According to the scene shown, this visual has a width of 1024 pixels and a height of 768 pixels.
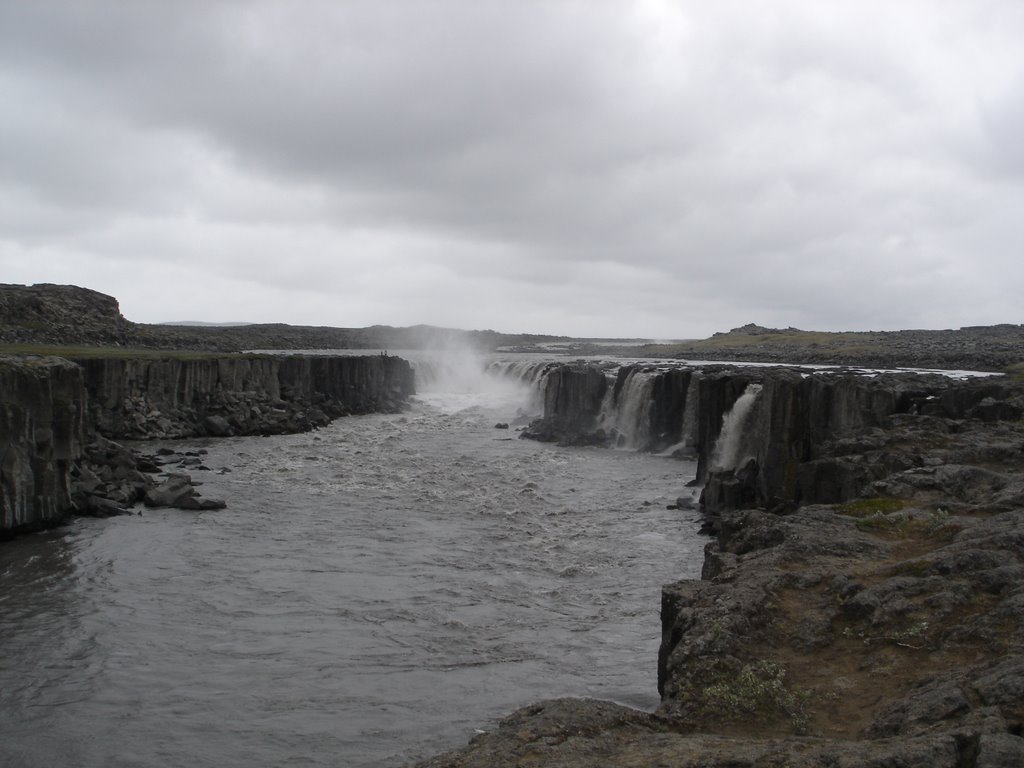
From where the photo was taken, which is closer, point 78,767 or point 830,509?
point 78,767

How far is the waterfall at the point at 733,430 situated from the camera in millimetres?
35812

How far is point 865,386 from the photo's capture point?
29.9m

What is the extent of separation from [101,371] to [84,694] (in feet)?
123

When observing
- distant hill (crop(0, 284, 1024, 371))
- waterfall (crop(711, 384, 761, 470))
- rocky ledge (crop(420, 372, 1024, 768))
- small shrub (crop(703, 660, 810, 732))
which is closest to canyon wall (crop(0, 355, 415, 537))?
distant hill (crop(0, 284, 1024, 371))

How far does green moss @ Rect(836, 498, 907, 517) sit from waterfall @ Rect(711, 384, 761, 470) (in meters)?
19.8

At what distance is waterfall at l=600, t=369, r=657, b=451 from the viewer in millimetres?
51250

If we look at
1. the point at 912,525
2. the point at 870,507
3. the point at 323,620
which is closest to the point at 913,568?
the point at 912,525

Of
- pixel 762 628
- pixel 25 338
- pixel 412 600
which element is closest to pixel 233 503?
pixel 412 600

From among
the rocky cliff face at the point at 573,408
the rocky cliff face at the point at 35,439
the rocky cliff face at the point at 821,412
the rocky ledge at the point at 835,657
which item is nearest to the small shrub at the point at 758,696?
the rocky ledge at the point at 835,657

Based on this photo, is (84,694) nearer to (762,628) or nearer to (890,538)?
(762,628)

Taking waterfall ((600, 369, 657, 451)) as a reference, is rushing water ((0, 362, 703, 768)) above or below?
below

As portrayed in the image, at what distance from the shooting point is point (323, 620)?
1870cm

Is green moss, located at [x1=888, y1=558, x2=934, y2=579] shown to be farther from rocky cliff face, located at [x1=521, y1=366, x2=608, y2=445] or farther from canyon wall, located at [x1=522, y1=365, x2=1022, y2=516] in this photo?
rocky cliff face, located at [x1=521, y1=366, x2=608, y2=445]

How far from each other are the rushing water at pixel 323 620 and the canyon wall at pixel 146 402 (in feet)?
7.02
